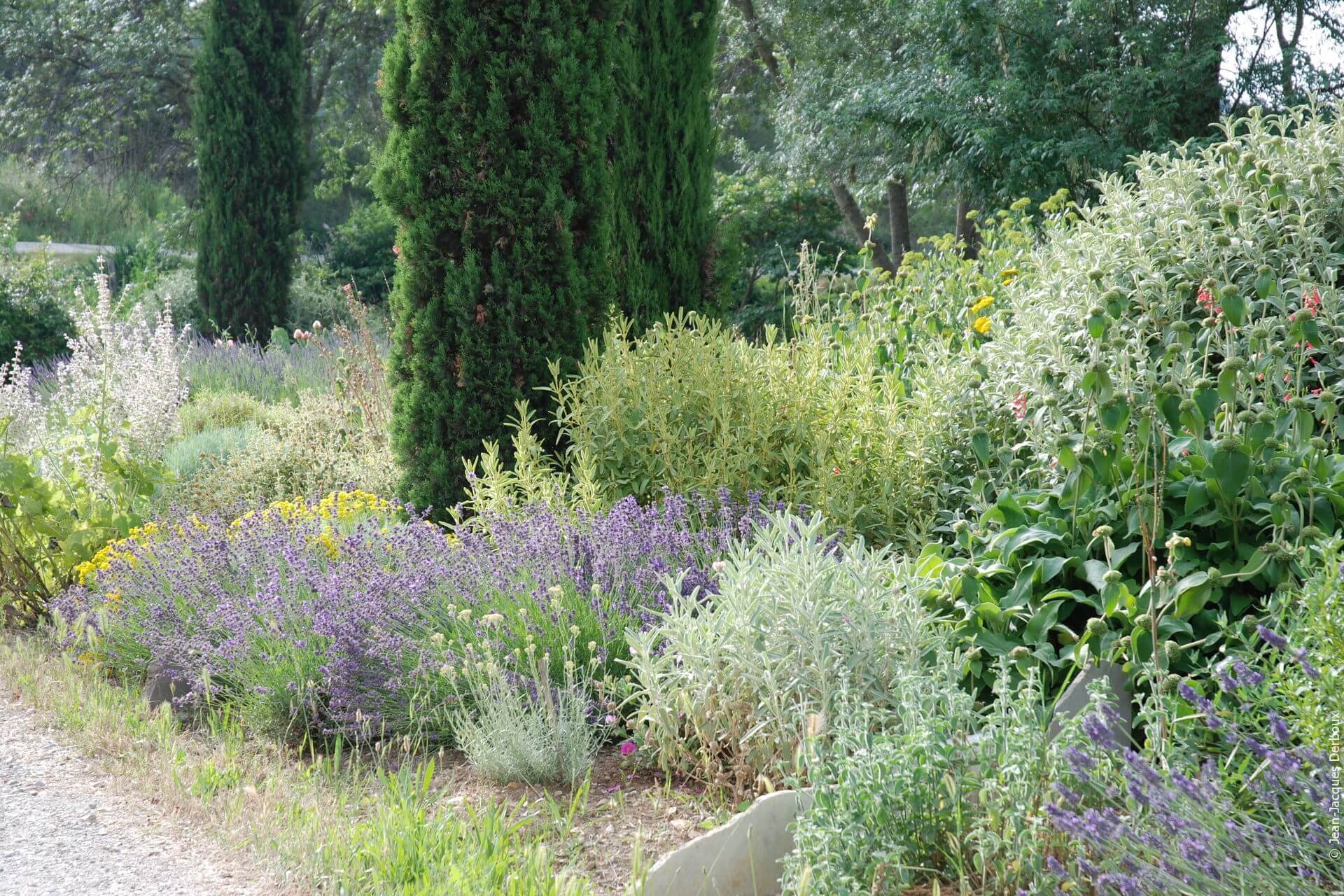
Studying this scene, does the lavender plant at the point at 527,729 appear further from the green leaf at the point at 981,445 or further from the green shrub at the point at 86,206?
the green shrub at the point at 86,206

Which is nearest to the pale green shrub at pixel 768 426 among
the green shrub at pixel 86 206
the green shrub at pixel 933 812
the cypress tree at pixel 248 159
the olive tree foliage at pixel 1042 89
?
the green shrub at pixel 933 812

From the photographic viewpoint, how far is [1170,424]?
2846 millimetres

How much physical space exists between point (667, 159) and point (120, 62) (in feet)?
44.1

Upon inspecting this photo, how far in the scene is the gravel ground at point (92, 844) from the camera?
251 centimetres

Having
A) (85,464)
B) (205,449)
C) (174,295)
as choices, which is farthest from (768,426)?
(174,295)

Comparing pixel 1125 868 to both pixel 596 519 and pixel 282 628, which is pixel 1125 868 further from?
pixel 282 628

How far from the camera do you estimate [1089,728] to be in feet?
5.85

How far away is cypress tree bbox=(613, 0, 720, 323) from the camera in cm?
596

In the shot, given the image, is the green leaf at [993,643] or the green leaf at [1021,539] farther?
the green leaf at [1021,539]

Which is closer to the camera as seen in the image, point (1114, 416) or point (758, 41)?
point (1114, 416)

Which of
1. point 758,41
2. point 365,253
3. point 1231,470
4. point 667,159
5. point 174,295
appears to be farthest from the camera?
point 365,253

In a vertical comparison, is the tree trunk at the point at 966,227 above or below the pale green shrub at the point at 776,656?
above

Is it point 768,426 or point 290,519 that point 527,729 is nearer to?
point 768,426

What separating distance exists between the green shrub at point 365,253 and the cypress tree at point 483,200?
13.2 meters
